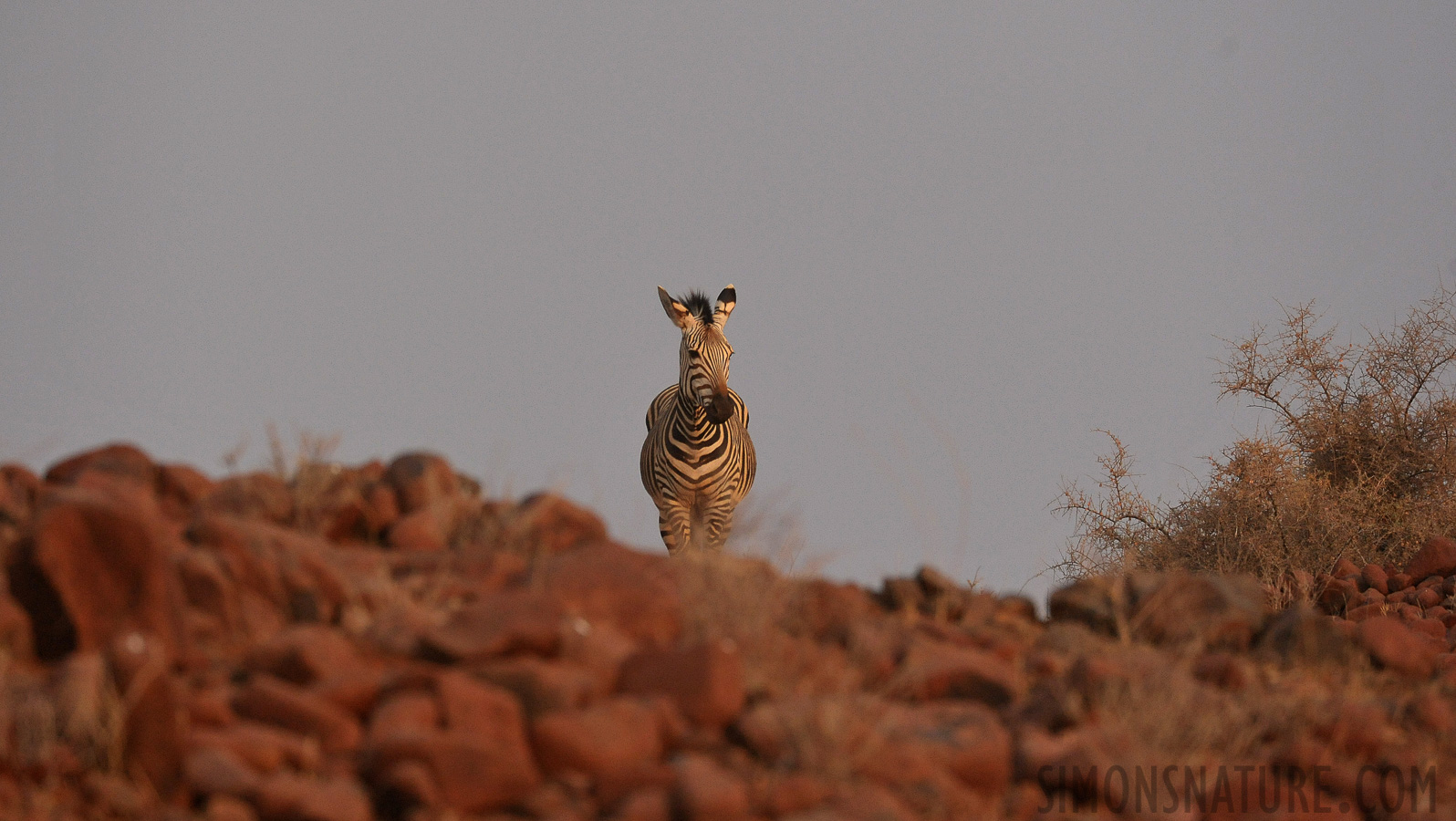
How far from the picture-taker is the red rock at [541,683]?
11.8ft

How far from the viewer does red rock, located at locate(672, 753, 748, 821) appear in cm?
311

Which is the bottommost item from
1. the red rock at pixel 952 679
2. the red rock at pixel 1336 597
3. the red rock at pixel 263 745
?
the red rock at pixel 263 745

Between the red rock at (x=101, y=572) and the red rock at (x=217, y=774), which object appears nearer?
the red rock at (x=217, y=774)

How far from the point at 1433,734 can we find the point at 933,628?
2.01 meters

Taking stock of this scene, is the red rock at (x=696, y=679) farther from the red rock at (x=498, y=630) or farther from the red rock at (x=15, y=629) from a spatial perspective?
the red rock at (x=15, y=629)

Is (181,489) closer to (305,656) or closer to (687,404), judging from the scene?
(305,656)

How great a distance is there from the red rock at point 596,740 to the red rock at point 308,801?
0.52 metres

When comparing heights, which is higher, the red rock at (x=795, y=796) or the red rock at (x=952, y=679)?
the red rock at (x=952, y=679)

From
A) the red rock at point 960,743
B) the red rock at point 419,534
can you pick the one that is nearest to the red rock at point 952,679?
the red rock at point 960,743

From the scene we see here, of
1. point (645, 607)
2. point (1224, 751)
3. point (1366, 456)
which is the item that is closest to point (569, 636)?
point (645, 607)

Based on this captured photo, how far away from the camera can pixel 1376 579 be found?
10391 mm

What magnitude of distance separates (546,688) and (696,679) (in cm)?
45

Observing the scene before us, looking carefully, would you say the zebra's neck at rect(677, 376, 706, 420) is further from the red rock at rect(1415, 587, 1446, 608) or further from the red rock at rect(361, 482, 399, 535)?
the red rock at rect(361, 482, 399, 535)

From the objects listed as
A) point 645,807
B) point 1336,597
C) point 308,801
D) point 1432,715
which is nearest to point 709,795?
point 645,807
